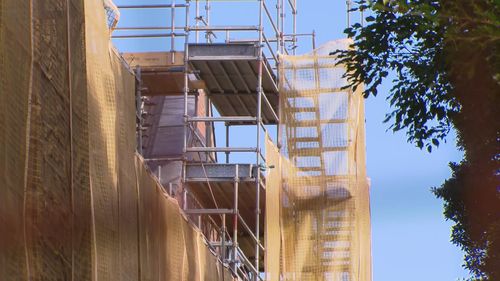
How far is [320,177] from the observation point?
25.3 meters

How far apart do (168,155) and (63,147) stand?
50.5 feet

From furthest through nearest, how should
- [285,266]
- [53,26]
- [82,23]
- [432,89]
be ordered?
1. [285,266]
2. [432,89]
3. [82,23]
4. [53,26]

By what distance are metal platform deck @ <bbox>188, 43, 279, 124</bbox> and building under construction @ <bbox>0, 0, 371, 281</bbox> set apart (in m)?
0.04

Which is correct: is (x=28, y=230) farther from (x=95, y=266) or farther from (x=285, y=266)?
(x=285, y=266)

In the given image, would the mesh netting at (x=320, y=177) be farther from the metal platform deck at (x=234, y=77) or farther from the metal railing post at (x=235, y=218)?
the metal railing post at (x=235, y=218)

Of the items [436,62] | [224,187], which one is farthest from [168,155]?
[436,62]

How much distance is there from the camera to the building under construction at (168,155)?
965cm

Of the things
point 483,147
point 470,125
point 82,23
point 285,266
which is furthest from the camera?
point 285,266

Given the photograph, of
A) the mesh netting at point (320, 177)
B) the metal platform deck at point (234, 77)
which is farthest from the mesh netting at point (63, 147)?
the mesh netting at point (320, 177)

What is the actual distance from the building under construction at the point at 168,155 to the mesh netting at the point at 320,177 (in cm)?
2

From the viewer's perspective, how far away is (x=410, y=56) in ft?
45.4

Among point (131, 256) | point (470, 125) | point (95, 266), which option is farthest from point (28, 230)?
point (470, 125)

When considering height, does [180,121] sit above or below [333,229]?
above

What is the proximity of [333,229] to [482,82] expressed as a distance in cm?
1106
